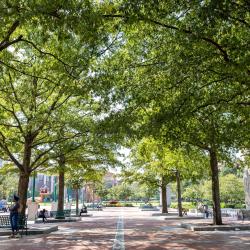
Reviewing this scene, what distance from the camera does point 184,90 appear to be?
12.2 m

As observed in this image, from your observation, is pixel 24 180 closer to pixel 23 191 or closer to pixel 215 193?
pixel 23 191

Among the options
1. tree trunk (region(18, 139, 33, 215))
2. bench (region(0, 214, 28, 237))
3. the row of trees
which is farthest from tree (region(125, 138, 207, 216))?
bench (region(0, 214, 28, 237))

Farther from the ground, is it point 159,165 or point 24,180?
point 159,165

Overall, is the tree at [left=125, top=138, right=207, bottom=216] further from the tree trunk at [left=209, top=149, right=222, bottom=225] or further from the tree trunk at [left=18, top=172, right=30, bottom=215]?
the tree trunk at [left=18, top=172, right=30, bottom=215]

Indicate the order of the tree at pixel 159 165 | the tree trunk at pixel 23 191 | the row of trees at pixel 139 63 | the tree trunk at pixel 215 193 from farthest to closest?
the tree at pixel 159 165 → the tree trunk at pixel 215 193 → the tree trunk at pixel 23 191 → the row of trees at pixel 139 63

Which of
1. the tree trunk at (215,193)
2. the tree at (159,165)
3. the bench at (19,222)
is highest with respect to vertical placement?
the tree at (159,165)

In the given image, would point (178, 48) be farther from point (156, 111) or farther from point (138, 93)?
point (156, 111)

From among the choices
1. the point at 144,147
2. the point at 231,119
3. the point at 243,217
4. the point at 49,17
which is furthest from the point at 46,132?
the point at 243,217

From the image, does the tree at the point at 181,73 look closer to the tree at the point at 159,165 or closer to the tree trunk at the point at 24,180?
the tree at the point at 159,165

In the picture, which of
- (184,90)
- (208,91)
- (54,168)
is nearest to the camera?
(184,90)

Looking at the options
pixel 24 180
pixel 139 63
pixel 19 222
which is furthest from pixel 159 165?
pixel 139 63

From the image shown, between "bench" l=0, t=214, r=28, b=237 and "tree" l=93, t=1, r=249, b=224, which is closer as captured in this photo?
"tree" l=93, t=1, r=249, b=224

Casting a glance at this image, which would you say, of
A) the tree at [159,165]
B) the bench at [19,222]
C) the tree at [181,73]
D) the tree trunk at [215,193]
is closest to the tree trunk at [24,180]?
the bench at [19,222]

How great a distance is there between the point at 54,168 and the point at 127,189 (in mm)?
74092
